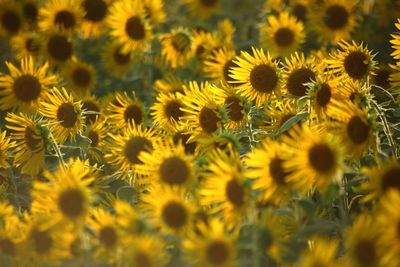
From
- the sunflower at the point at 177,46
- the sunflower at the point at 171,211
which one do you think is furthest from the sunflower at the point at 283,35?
the sunflower at the point at 171,211

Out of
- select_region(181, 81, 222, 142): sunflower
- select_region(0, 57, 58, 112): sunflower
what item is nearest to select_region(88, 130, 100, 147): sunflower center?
select_region(0, 57, 58, 112): sunflower

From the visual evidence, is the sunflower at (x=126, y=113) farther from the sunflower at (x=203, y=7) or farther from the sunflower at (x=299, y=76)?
the sunflower at (x=203, y=7)

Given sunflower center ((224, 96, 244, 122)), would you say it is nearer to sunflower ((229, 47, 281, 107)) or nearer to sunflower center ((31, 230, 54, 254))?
sunflower ((229, 47, 281, 107))

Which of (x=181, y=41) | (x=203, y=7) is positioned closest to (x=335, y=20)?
(x=181, y=41)

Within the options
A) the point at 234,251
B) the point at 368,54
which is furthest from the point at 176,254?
the point at 368,54

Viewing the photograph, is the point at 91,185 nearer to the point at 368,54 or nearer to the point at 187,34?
the point at 368,54

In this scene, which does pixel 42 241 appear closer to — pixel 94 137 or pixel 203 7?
pixel 94 137
